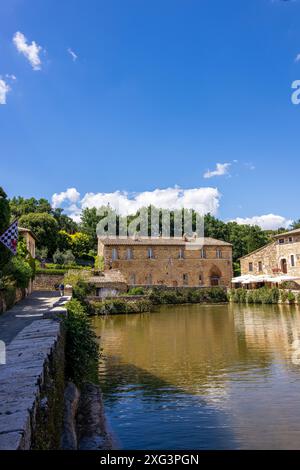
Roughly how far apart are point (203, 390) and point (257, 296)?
96.0 feet

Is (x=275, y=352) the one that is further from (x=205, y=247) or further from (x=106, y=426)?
(x=205, y=247)

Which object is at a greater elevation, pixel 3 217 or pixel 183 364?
pixel 3 217

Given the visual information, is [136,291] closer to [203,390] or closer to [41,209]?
[203,390]

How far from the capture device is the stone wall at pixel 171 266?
4425cm

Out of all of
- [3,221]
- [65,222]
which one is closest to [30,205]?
[65,222]

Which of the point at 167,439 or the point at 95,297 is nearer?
the point at 167,439

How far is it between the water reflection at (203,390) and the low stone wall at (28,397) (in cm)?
249

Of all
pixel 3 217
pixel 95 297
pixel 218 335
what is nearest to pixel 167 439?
pixel 3 217

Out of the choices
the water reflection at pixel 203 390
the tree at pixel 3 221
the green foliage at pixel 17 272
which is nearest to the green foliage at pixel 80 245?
the green foliage at pixel 17 272

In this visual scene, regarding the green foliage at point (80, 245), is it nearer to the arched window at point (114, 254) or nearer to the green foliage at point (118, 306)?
the arched window at point (114, 254)

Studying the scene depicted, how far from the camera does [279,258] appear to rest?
42.9 meters
